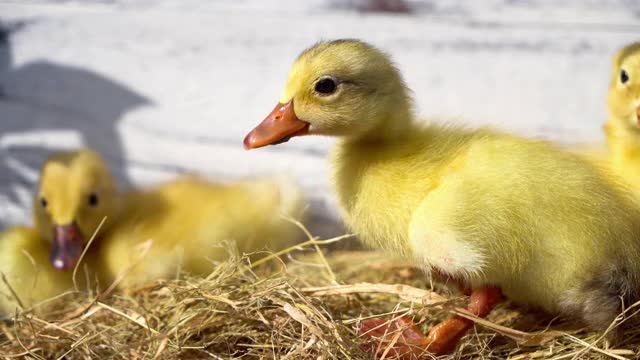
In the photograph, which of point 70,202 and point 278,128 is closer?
point 278,128

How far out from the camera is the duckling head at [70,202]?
4.81 feet

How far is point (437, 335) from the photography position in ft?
3.65

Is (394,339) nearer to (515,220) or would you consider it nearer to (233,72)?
(515,220)

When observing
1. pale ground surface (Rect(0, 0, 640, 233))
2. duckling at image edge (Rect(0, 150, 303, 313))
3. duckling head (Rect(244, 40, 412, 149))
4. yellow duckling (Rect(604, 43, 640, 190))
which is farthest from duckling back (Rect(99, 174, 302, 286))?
yellow duckling (Rect(604, 43, 640, 190))

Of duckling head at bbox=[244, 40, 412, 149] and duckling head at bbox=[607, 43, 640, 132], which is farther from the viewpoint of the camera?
duckling head at bbox=[607, 43, 640, 132]

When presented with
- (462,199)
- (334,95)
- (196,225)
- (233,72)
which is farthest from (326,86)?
(233,72)

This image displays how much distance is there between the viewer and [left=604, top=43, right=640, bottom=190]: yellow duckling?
1.22 meters

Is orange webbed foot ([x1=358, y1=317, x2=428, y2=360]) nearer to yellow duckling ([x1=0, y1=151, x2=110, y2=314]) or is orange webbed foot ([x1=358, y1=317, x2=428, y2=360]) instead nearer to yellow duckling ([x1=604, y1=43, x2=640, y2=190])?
yellow duckling ([x1=604, y1=43, x2=640, y2=190])

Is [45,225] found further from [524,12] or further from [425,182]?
[524,12]

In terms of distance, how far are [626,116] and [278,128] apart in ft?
2.07

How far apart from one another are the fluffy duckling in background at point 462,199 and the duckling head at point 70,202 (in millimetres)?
577

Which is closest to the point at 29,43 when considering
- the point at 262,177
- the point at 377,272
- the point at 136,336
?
the point at 262,177

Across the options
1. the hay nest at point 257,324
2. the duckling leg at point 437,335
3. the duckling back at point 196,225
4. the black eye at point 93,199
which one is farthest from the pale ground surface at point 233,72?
the duckling leg at point 437,335

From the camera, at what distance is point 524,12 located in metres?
1.71
